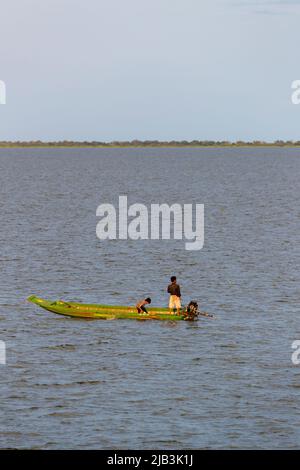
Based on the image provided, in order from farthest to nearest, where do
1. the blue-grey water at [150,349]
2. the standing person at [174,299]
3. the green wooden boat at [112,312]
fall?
the green wooden boat at [112,312]
the standing person at [174,299]
the blue-grey water at [150,349]

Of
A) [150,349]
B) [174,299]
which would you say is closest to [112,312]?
[174,299]

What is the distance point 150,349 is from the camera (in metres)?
46.8

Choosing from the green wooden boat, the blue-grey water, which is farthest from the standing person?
the blue-grey water

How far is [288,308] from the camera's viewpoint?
5612cm

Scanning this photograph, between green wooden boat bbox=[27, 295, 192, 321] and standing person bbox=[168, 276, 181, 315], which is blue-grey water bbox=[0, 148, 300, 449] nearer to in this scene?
green wooden boat bbox=[27, 295, 192, 321]

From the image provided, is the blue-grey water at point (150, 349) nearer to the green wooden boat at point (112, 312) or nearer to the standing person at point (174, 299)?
the green wooden boat at point (112, 312)

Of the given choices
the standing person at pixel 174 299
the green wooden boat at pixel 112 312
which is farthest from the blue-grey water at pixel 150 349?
the standing person at pixel 174 299

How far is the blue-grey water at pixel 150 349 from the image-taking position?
3559 centimetres

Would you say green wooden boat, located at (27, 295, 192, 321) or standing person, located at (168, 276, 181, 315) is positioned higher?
standing person, located at (168, 276, 181, 315)

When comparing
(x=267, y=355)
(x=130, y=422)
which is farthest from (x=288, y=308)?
(x=130, y=422)

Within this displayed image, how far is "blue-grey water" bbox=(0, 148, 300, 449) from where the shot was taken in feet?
117

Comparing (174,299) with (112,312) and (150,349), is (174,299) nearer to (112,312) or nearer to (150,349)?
(112,312)

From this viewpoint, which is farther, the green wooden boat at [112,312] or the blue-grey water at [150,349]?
the green wooden boat at [112,312]
